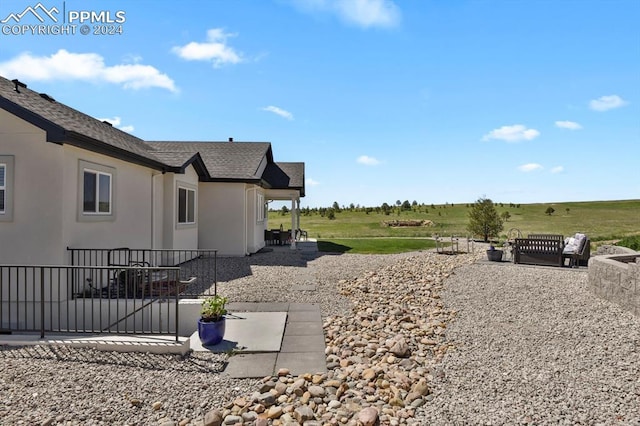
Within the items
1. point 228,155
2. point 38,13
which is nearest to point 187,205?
point 228,155

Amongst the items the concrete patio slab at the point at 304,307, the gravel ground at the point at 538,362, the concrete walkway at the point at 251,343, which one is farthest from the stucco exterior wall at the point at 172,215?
the gravel ground at the point at 538,362

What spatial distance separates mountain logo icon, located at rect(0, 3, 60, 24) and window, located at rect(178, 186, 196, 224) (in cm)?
627

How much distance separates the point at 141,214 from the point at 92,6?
6.33m

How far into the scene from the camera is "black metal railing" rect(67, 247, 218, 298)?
820 cm

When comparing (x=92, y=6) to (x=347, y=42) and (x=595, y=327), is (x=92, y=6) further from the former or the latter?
(x=595, y=327)

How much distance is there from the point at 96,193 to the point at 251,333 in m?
A: 5.46

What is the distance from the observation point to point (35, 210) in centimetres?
743

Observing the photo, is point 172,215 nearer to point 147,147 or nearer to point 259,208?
point 147,147

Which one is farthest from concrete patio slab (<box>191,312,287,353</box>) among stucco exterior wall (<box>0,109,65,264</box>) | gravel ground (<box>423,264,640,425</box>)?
stucco exterior wall (<box>0,109,65,264</box>)

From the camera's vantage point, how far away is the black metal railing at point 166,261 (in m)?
8.20

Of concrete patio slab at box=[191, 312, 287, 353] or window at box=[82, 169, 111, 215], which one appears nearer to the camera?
concrete patio slab at box=[191, 312, 287, 353]

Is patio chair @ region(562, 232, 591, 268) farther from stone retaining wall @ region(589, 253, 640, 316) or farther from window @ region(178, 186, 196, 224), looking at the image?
window @ region(178, 186, 196, 224)

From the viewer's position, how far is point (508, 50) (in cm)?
1055

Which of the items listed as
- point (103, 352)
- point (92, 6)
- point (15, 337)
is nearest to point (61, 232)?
point (15, 337)
